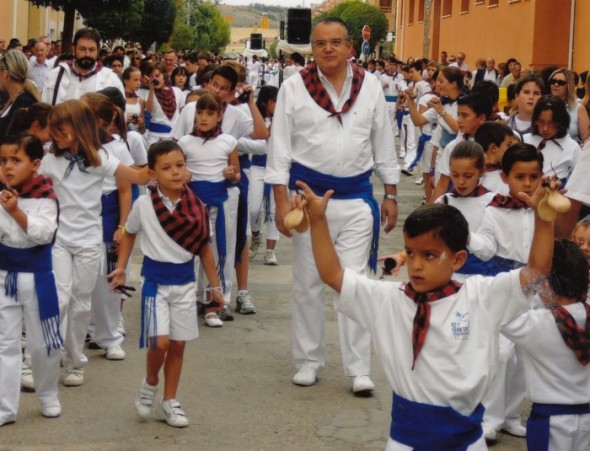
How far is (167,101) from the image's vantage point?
14.1 metres

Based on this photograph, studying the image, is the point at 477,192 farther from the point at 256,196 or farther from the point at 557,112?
the point at 256,196

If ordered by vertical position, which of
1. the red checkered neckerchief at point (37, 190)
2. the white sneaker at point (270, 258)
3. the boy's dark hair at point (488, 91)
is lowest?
the white sneaker at point (270, 258)

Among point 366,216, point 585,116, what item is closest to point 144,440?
point 366,216

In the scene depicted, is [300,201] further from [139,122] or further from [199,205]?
[139,122]

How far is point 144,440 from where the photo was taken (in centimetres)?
651

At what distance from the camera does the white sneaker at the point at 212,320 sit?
9.45 metres

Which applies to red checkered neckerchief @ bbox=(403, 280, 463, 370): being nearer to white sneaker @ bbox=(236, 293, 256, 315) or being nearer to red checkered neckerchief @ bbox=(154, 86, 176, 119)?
white sneaker @ bbox=(236, 293, 256, 315)

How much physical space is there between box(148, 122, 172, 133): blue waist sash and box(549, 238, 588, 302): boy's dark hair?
8.97m

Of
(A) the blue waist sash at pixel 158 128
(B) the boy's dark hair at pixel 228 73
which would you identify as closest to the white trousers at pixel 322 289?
(B) the boy's dark hair at pixel 228 73

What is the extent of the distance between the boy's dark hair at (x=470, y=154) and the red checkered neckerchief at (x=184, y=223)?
59.6 inches

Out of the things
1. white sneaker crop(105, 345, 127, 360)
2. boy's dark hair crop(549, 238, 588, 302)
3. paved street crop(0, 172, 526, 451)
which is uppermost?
boy's dark hair crop(549, 238, 588, 302)

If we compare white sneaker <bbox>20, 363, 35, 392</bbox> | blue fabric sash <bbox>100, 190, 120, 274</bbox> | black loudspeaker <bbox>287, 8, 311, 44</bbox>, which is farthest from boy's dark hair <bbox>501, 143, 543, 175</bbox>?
black loudspeaker <bbox>287, 8, 311, 44</bbox>

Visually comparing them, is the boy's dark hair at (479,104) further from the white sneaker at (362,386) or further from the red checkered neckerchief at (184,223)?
the red checkered neckerchief at (184,223)

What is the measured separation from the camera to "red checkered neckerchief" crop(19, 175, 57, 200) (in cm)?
662
